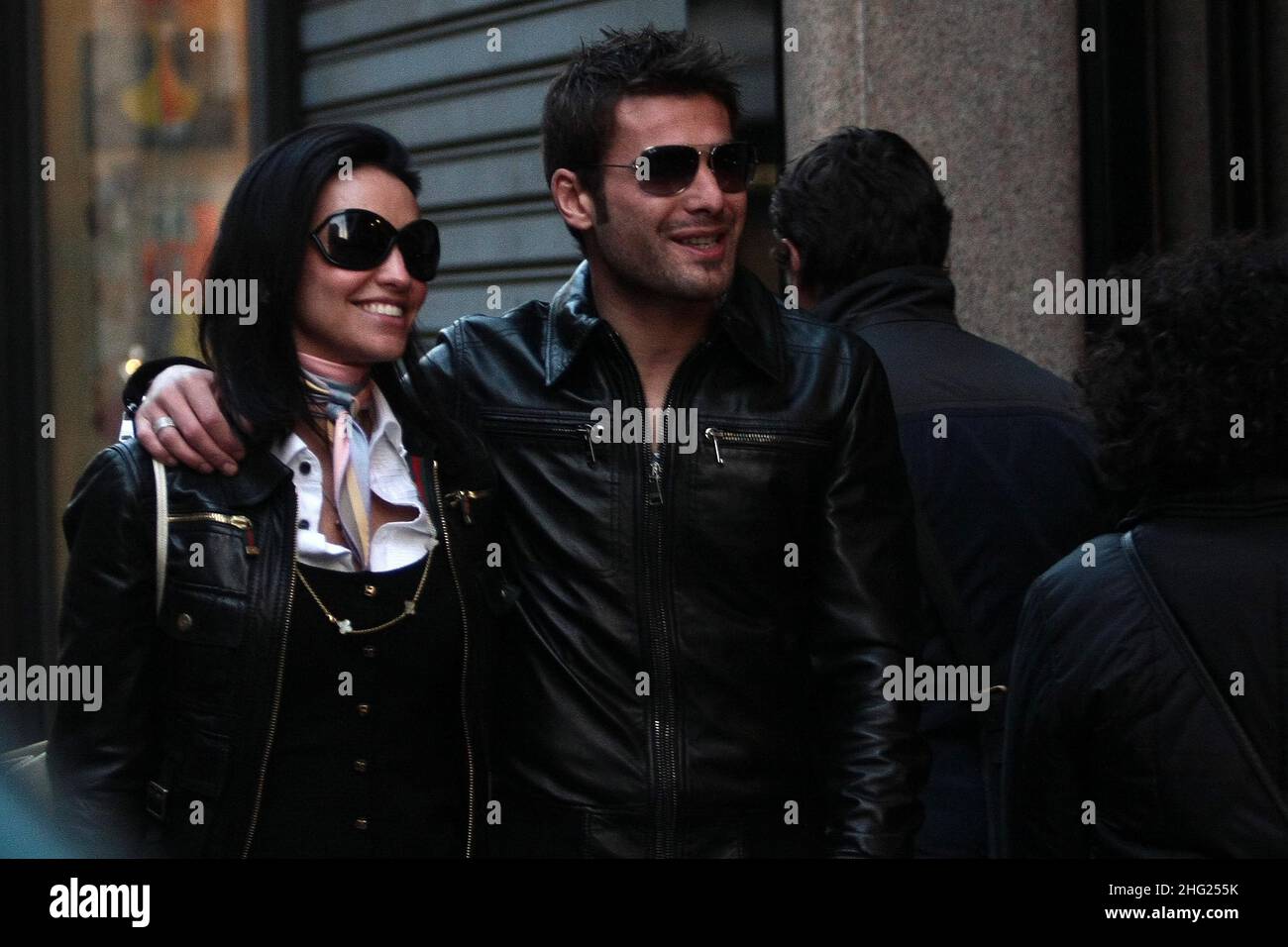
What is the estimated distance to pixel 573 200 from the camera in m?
3.48

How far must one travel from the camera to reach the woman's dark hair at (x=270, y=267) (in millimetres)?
2961

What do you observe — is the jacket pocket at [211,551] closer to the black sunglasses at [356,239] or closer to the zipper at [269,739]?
the zipper at [269,739]

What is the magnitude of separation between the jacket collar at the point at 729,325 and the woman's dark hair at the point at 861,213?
29.6 inches

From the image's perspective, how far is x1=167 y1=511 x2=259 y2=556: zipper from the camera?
112 inches

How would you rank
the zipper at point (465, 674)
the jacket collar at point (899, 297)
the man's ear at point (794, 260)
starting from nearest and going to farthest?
the zipper at point (465, 674) < the jacket collar at point (899, 297) < the man's ear at point (794, 260)

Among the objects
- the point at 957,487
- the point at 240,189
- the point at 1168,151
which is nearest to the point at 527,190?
the point at 1168,151

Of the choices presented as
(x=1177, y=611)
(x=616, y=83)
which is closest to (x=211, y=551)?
(x=616, y=83)

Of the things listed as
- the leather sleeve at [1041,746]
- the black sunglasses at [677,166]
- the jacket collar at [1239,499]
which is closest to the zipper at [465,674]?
the black sunglasses at [677,166]

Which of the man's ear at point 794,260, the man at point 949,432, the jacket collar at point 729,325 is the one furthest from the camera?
the man's ear at point 794,260

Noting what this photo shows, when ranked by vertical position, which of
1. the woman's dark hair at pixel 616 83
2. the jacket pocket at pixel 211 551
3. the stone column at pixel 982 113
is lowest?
the jacket pocket at pixel 211 551

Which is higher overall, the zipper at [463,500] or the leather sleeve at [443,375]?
the leather sleeve at [443,375]

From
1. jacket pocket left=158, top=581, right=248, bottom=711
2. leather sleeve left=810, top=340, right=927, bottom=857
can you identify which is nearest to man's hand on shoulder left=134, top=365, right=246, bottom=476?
jacket pocket left=158, top=581, right=248, bottom=711

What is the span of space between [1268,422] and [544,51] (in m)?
5.35

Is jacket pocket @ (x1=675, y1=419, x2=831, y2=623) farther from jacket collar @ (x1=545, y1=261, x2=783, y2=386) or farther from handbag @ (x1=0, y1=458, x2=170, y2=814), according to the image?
handbag @ (x1=0, y1=458, x2=170, y2=814)
